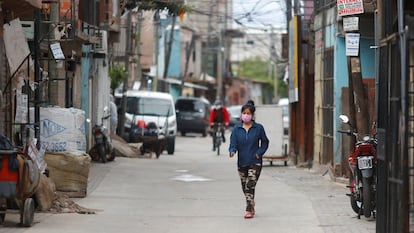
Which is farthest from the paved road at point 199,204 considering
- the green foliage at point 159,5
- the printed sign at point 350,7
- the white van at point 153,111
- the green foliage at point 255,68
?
the green foliage at point 255,68

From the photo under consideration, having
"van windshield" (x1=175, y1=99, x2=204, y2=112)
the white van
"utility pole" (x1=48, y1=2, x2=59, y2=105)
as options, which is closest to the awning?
"utility pole" (x1=48, y1=2, x2=59, y2=105)

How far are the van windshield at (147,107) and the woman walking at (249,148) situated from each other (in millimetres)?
17973

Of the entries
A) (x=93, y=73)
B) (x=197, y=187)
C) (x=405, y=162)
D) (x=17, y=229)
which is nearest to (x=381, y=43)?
(x=405, y=162)

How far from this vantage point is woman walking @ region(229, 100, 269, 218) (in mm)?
13273

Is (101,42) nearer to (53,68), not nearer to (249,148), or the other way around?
(53,68)

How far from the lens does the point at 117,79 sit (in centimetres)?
3397

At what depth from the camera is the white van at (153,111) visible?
30.6 meters

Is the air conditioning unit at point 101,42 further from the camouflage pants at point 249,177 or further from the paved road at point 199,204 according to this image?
the camouflage pants at point 249,177

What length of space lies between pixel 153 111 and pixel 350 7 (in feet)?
60.9

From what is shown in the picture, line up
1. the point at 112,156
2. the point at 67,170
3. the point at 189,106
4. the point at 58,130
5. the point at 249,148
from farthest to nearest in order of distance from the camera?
1. the point at 189,106
2. the point at 112,156
3. the point at 58,130
4. the point at 67,170
5. the point at 249,148

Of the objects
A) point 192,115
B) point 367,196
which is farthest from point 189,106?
point 367,196

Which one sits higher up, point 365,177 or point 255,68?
point 255,68

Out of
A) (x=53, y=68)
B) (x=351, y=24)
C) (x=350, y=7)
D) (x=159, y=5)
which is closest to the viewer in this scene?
(x=350, y=7)

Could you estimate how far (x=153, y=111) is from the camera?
31.5 metres
